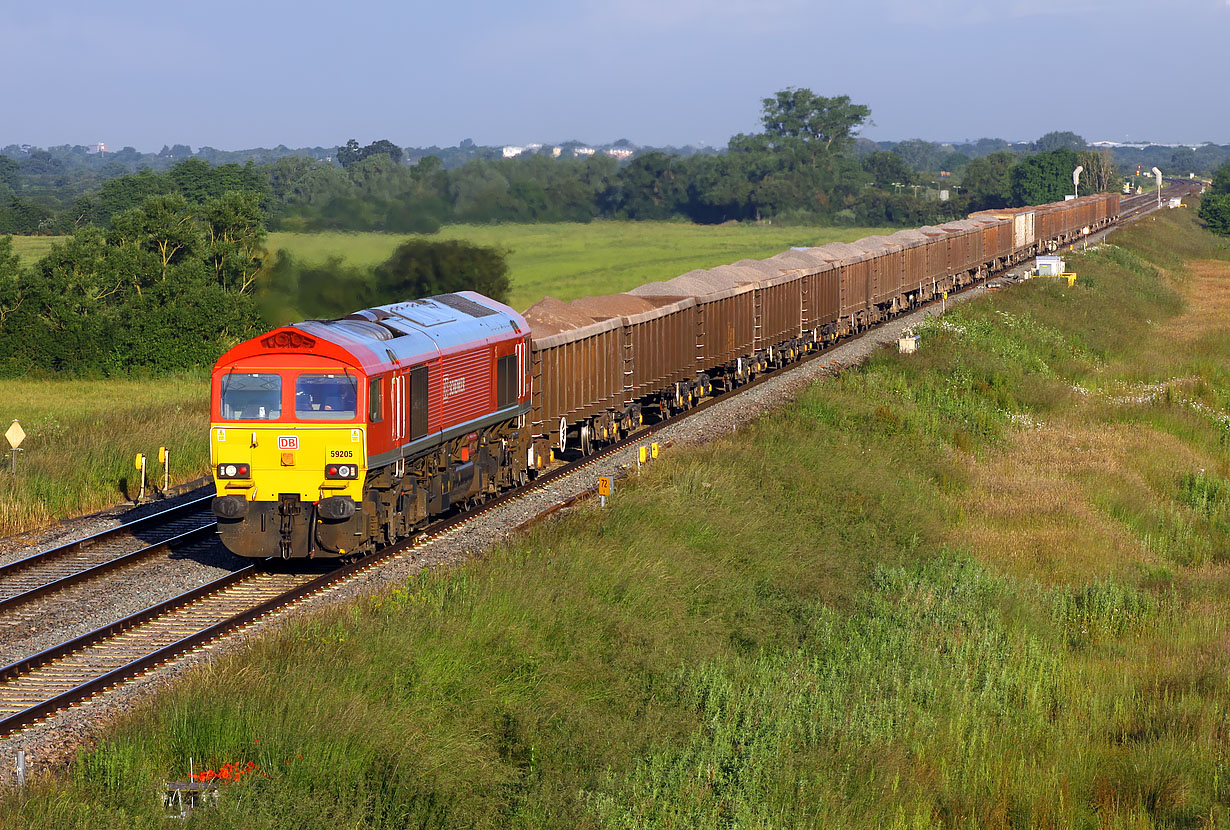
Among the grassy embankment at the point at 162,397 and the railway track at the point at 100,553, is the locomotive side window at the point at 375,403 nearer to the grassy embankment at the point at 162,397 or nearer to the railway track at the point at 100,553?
the railway track at the point at 100,553

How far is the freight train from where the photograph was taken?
17.9 m

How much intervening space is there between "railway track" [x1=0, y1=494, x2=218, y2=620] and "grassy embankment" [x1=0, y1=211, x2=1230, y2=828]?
521cm

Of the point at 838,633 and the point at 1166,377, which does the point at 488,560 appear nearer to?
the point at 838,633

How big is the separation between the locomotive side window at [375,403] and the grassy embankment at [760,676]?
8.15 feet

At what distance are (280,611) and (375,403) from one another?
306 centimetres

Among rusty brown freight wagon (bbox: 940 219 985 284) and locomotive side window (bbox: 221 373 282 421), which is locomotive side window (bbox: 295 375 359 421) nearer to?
locomotive side window (bbox: 221 373 282 421)

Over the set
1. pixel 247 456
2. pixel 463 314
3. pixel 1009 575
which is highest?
pixel 463 314

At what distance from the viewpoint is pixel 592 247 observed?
8094 centimetres

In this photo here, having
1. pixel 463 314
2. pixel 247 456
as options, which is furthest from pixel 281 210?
pixel 247 456

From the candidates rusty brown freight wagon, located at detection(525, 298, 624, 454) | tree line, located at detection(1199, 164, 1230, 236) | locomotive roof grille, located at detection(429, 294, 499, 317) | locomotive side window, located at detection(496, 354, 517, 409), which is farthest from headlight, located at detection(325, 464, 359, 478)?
tree line, located at detection(1199, 164, 1230, 236)

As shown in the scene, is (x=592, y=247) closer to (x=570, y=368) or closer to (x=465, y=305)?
(x=570, y=368)

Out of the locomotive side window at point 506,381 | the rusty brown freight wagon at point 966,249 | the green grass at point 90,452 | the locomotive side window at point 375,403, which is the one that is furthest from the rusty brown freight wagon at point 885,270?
the locomotive side window at point 375,403

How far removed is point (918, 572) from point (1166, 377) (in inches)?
1089

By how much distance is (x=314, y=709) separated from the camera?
11797mm
